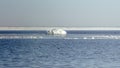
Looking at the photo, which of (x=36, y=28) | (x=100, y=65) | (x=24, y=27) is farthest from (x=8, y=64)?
(x=36, y=28)

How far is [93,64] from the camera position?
40.2m

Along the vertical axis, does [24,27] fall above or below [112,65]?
below

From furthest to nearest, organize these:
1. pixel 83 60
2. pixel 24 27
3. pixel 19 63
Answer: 1. pixel 24 27
2. pixel 83 60
3. pixel 19 63

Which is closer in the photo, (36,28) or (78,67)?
(78,67)

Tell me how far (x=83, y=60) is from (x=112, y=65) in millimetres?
5061

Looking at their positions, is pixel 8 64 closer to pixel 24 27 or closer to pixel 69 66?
pixel 69 66

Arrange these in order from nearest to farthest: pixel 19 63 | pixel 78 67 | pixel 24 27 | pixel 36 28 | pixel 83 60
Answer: pixel 78 67 → pixel 19 63 → pixel 83 60 → pixel 24 27 → pixel 36 28

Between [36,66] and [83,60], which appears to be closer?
[36,66]

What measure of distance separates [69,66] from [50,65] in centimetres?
155

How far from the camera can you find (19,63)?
40.9 m

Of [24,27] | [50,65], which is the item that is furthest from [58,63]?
[24,27]

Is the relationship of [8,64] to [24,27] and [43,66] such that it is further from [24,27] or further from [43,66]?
[24,27]

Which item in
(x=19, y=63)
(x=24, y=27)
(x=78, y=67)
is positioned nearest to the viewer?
(x=78, y=67)

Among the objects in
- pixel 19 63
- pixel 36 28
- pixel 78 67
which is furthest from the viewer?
pixel 36 28
